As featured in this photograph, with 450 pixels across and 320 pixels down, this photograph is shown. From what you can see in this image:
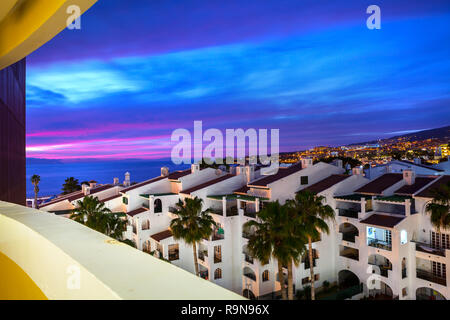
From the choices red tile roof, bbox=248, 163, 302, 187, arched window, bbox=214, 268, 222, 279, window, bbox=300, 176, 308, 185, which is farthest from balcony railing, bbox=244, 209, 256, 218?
window, bbox=300, 176, 308, 185

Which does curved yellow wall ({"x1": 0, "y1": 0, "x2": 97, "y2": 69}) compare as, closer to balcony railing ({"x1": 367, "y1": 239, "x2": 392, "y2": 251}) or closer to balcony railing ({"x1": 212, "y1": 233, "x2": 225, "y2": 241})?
balcony railing ({"x1": 212, "y1": 233, "x2": 225, "y2": 241})

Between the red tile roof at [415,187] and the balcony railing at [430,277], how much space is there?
21.6ft

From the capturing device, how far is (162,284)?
5.53 feet

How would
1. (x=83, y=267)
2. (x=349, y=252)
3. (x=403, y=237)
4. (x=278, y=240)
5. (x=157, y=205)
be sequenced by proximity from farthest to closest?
(x=157, y=205)
(x=349, y=252)
(x=403, y=237)
(x=278, y=240)
(x=83, y=267)

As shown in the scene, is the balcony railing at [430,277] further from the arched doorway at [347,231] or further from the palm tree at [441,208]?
the arched doorway at [347,231]

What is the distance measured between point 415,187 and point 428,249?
20.4 feet

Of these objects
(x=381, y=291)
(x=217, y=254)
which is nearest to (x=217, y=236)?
(x=217, y=254)

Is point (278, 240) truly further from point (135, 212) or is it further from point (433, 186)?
point (135, 212)

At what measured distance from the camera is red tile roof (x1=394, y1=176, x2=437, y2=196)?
25.6m

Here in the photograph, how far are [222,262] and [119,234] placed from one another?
1059cm

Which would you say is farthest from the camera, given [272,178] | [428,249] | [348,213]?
[272,178]

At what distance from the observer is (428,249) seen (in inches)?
867

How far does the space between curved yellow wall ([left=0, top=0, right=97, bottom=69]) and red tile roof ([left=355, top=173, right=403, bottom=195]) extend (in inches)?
1140

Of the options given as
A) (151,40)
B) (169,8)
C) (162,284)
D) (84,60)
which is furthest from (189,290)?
(151,40)
